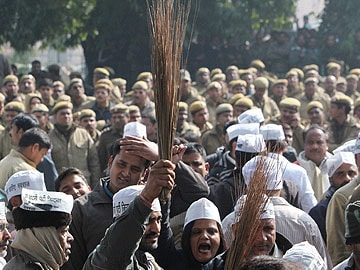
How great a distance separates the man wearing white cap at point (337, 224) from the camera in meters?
7.51

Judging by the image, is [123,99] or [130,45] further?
[130,45]

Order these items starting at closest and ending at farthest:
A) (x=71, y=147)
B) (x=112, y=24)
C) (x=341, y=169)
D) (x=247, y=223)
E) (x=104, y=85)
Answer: (x=247, y=223) < (x=341, y=169) < (x=71, y=147) < (x=104, y=85) < (x=112, y=24)

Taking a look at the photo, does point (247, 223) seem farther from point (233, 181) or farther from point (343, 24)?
point (343, 24)

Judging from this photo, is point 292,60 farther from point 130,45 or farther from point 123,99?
point 123,99

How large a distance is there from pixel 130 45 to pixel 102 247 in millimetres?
18355

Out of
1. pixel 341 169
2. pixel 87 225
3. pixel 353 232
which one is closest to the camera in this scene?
pixel 353 232

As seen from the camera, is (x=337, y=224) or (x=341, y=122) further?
(x=341, y=122)

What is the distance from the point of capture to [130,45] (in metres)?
23.2

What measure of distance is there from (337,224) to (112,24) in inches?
614

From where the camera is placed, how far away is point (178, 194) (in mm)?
7582

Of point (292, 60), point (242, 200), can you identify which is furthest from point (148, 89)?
point (242, 200)

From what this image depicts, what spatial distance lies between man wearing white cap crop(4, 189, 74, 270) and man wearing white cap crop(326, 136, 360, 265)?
7.92 feet

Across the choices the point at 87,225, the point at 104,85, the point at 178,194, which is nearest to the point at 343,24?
the point at 104,85

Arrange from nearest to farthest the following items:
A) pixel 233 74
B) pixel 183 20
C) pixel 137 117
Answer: pixel 183 20 → pixel 137 117 → pixel 233 74
